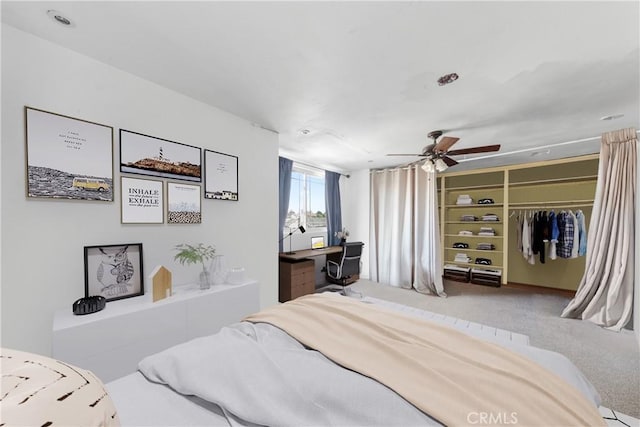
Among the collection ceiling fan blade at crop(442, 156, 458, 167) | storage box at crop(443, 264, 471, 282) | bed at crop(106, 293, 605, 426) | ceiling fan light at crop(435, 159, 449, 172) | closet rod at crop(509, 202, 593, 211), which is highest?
ceiling fan blade at crop(442, 156, 458, 167)

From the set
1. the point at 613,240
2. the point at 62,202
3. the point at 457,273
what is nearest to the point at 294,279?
the point at 62,202

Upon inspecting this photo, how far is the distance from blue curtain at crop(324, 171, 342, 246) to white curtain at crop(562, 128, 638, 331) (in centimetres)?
370

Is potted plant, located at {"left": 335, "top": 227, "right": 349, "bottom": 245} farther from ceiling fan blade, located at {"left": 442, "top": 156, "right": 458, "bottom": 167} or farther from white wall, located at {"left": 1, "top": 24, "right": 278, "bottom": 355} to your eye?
white wall, located at {"left": 1, "top": 24, "right": 278, "bottom": 355}

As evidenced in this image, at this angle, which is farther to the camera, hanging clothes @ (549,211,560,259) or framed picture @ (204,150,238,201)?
hanging clothes @ (549,211,560,259)

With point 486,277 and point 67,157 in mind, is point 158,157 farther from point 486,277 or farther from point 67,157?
point 486,277

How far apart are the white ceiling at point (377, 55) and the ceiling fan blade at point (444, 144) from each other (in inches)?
9.3

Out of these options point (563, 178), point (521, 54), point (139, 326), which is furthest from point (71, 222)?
point (563, 178)

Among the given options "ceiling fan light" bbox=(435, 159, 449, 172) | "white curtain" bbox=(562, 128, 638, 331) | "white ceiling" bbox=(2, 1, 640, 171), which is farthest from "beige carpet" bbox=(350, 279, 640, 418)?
"white ceiling" bbox=(2, 1, 640, 171)

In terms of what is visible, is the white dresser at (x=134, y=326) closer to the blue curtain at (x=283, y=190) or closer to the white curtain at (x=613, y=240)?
the blue curtain at (x=283, y=190)

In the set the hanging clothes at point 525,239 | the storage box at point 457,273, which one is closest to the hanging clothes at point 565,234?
the hanging clothes at point 525,239

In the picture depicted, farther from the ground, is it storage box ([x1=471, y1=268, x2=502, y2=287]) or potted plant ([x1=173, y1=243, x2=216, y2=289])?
potted plant ([x1=173, y1=243, x2=216, y2=289])

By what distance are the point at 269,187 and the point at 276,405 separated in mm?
2528

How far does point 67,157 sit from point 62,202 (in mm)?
313

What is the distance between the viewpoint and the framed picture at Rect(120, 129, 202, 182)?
2.01 m
